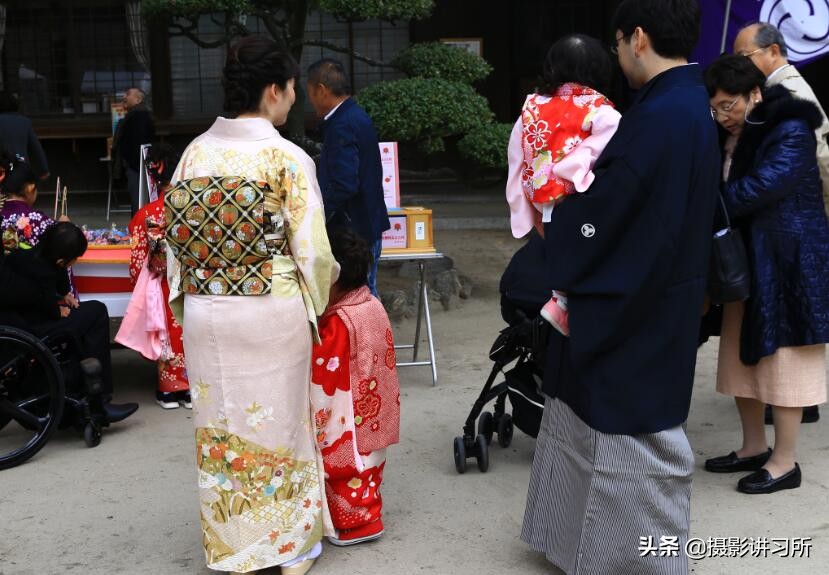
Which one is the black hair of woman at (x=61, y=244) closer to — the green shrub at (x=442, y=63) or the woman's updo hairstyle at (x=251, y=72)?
the woman's updo hairstyle at (x=251, y=72)

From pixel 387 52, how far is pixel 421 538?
9.62 meters

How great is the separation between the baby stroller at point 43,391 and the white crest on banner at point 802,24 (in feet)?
16.5

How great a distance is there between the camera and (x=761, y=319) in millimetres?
3984

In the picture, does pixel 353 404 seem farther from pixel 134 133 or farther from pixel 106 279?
pixel 134 133

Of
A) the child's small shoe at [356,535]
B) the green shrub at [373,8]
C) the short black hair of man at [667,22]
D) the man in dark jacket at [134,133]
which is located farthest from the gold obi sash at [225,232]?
the man in dark jacket at [134,133]

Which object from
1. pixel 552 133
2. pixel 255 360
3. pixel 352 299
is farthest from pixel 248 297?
pixel 552 133

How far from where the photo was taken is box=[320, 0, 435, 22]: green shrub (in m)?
7.25

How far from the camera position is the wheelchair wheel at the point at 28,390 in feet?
14.7

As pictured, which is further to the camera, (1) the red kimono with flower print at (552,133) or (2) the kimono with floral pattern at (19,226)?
(2) the kimono with floral pattern at (19,226)

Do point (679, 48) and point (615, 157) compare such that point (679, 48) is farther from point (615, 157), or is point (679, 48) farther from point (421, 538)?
point (421, 538)

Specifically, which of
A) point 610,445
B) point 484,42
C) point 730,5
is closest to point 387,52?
point 484,42

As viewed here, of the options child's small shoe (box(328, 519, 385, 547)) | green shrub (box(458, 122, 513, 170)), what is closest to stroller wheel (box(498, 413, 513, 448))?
child's small shoe (box(328, 519, 385, 547))

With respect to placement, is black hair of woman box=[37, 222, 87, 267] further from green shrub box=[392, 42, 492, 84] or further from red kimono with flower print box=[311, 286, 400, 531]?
green shrub box=[392, 42, 492, 84]

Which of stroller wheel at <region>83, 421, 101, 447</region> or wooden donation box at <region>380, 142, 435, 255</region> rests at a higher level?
wooden donation box at <region>380, 142, 435, 255</region>
